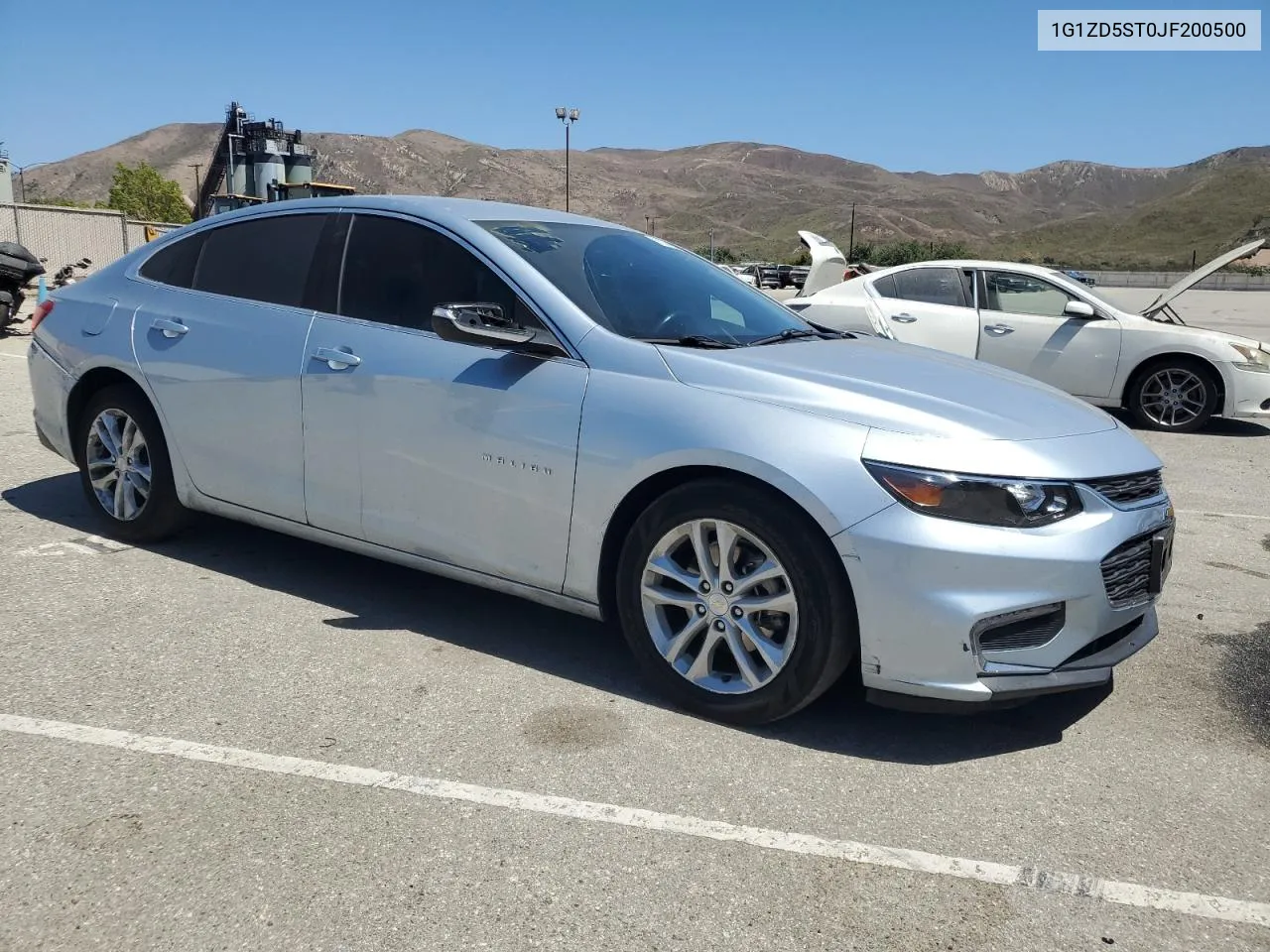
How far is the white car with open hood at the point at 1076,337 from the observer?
9.57 meters

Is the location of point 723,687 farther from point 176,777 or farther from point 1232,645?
point 1232,645

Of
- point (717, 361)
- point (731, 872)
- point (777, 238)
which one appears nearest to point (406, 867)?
point (731, 872)

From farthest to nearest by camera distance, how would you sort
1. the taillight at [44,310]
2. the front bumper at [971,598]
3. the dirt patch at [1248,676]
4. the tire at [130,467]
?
the taillight at [44,310], the tire at [130,467], the dirt patch at [1248,676], the front bumper at [971,598]

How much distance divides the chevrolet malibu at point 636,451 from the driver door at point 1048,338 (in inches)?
234

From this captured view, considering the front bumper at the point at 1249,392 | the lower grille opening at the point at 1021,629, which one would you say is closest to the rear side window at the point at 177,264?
the lower grille opening at the point at 1021,629

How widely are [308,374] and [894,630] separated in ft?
8.21

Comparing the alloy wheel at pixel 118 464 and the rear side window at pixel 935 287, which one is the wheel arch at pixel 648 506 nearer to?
the alloy wheel at pixel 118 464

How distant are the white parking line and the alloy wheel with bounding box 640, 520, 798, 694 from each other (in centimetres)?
62

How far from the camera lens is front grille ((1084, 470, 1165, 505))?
319cm

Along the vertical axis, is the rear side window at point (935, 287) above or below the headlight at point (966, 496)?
above

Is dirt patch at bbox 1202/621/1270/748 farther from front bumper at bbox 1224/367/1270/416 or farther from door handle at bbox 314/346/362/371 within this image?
front bumper at bbox 1224/367/1270/416

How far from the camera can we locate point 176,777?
9.68ft

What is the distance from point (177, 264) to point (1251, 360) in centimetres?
913

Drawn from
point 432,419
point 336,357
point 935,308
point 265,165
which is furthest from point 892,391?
point 265,165
